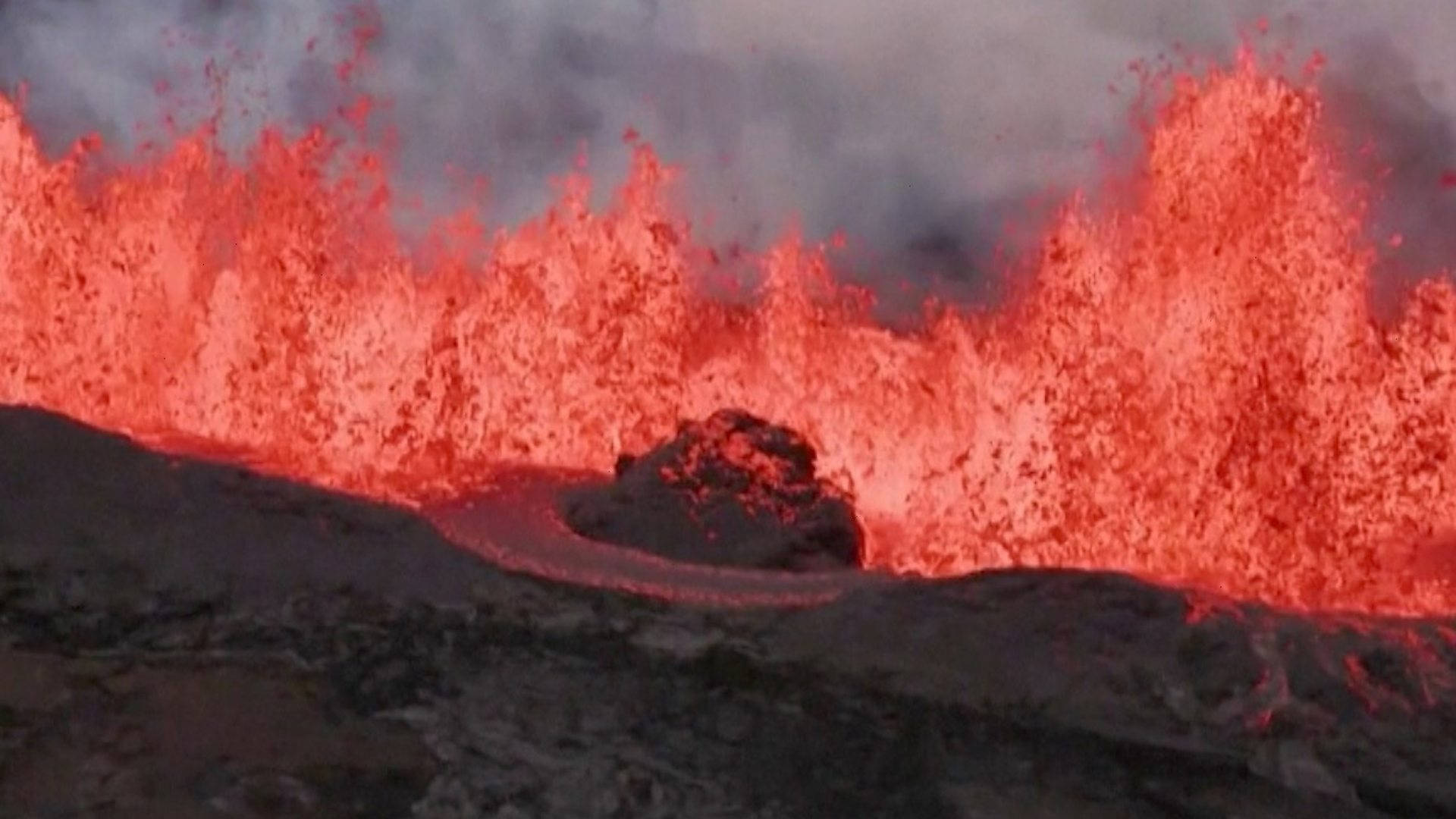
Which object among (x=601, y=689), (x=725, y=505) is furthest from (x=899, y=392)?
(x=601, y=689)

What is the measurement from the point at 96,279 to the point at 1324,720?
35.1 feet

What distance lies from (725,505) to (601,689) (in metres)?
3.74

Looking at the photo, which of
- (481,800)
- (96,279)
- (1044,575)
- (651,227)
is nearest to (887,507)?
(651,227)

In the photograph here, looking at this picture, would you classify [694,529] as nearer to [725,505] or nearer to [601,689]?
[725,505]

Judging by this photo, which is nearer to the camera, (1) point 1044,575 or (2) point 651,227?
(1) point 1044,575

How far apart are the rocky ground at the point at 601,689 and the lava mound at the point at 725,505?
2.67 meters

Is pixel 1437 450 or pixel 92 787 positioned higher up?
pixel 1437 450

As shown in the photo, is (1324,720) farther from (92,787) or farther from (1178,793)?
(92,787)

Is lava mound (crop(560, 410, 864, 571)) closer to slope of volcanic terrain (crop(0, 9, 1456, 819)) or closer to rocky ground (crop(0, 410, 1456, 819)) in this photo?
slope of volcanic terrain (crop(0, 9, 1456, 819))

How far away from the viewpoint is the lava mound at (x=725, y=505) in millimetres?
8203

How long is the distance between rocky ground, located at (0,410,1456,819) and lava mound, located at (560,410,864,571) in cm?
267

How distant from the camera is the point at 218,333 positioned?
A: 12.9 m

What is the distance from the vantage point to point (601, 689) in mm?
4805

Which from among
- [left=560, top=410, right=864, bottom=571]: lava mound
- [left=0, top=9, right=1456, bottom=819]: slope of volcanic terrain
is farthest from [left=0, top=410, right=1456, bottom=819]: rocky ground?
[left=560, top=410, right=864, bottom=571]: lava mound
